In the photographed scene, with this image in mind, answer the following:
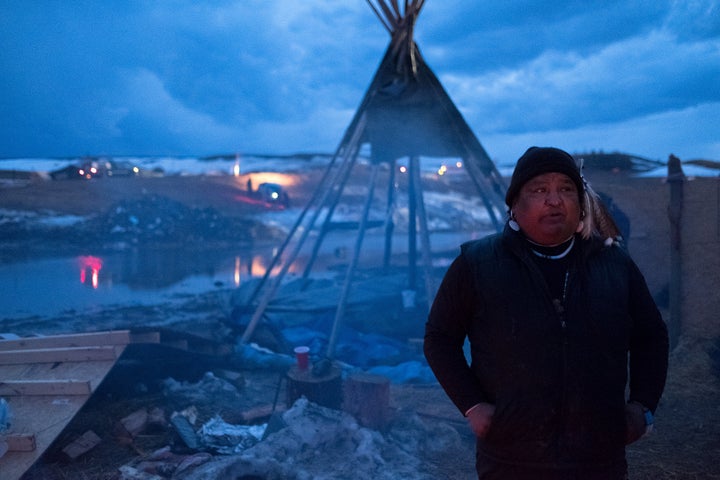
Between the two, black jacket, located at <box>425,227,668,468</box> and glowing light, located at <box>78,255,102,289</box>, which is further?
glowing light, located at <box>78,255,102,289</box>

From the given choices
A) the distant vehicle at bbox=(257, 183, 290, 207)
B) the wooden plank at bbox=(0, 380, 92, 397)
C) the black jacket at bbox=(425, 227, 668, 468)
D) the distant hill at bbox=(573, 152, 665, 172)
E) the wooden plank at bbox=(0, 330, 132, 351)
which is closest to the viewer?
the black jacket at bbox=(425, 227, 668, 468)

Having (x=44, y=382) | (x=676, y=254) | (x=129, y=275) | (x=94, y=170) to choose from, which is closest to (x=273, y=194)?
(x=94, y=170)

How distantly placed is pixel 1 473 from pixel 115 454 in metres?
0.91

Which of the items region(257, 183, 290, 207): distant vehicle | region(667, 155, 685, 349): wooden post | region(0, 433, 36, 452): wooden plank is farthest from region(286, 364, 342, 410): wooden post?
region(257, 183, 290, 207): distant vehicle

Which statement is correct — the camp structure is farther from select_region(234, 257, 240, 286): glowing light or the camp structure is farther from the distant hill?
the distant hill

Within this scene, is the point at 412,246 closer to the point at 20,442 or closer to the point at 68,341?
the point at 68,341

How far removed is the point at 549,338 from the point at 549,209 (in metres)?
0.47

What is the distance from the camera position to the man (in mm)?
1795

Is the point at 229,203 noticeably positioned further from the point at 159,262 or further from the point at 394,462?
the point at 394,462

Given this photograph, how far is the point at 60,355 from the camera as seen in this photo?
502 cm

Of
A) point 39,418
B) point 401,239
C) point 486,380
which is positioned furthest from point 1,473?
point 401,239

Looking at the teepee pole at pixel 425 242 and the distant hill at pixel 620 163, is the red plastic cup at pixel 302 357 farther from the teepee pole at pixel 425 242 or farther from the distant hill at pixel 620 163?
the distant hill at pixel 620 163

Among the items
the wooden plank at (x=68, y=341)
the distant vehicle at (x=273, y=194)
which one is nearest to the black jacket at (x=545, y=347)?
the wooden plank at (x=68, y=341)

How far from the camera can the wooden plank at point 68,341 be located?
5.22m
